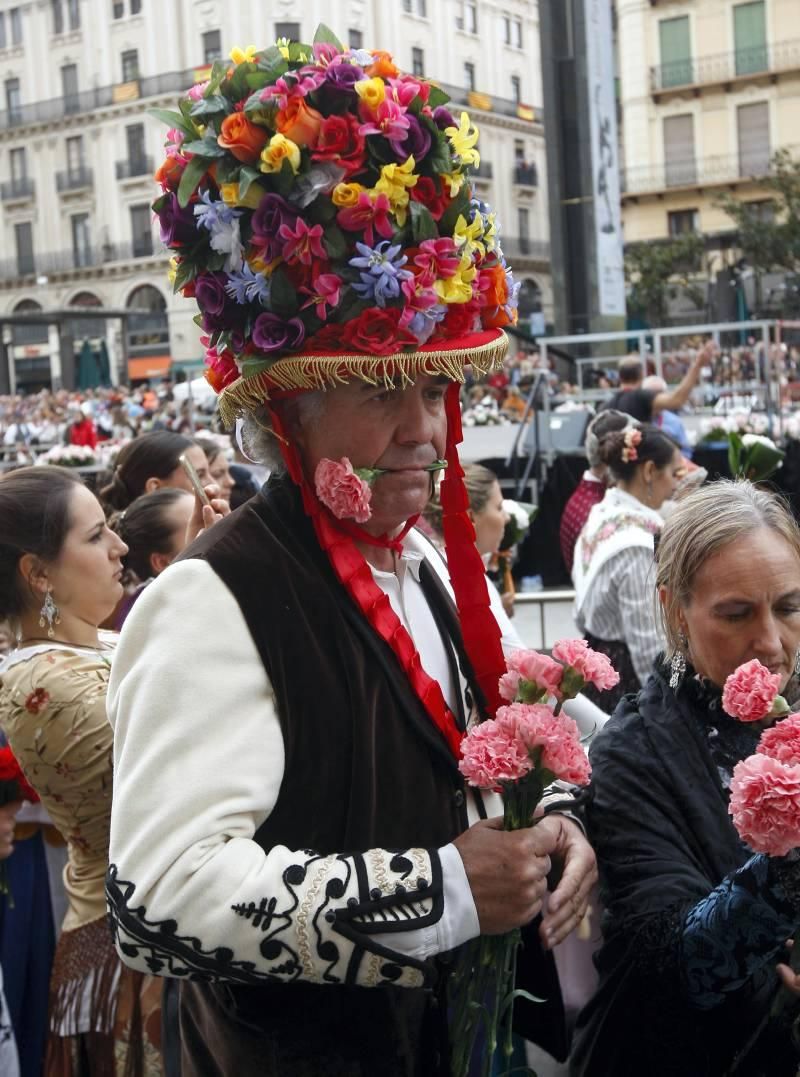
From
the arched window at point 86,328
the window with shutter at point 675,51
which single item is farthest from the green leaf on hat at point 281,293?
the window with shutter at point 675,51

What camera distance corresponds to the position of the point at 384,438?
6.28ft

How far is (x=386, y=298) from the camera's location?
6.08 ft

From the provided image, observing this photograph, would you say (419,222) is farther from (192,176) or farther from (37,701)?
(37,701)

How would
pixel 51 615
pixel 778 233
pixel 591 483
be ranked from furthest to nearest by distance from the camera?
1. pixel 778 233
2. pixel 591 483
3. pixel 51 615

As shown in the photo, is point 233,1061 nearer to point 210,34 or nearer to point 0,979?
point 0,979

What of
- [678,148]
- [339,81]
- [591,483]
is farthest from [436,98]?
[678,148]

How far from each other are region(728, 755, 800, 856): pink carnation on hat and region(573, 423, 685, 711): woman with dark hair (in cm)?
249

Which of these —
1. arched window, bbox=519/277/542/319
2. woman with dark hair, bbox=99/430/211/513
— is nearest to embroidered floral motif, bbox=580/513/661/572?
woman with dark hair, bbox=99/430/211/513

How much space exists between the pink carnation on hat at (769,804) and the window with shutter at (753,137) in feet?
138

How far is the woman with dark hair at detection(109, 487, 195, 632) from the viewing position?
369 cm

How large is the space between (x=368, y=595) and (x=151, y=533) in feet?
6.39

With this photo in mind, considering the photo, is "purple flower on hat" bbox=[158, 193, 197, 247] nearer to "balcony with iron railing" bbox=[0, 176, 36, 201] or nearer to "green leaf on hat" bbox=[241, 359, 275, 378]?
"green leaf on hat" bbox=[241, 359, 275, 378]

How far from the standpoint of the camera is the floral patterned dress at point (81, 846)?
2.49 m

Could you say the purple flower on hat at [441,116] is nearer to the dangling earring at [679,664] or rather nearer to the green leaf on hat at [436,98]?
the green leaf on hat at [436,98]
